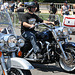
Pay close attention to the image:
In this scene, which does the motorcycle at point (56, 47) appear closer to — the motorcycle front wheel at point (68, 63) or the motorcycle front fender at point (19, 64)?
the motorcycle front wheel at point (68, 63)

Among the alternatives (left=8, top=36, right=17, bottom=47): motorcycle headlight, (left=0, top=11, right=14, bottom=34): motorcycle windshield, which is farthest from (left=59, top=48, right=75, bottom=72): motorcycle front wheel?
(left=8, top=36, right=17, bottom=47): motorcycle headlight

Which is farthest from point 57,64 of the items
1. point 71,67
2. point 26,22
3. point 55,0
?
point 55,0

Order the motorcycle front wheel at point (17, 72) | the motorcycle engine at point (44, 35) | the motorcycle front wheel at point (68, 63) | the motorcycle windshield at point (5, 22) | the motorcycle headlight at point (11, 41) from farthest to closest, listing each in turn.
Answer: the motorcycle engine at point (44, 35) < the motorcycle front wheel at point (68, 63) < the motorcycle windshield at point (5, 22) < the motorcycle front wheel at point (17, 72) < the motorcycle headlight at point (11, 41)

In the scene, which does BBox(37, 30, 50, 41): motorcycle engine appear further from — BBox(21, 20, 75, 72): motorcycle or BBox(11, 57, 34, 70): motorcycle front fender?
BBox(11, 57, 34, 70): motorcycle front fender

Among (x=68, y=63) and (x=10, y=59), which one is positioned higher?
(x=10, y=59)

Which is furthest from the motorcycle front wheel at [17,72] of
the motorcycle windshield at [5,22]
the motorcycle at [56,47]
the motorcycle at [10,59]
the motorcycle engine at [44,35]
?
the motorcycle engine at [44,35]

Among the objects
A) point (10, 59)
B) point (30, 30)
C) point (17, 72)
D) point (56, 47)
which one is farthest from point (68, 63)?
point (10, 59)

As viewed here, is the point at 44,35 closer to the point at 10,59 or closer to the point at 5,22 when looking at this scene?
the point at 5,22

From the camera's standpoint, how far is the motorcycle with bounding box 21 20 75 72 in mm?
5844

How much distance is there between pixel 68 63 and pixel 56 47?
Result: 50 cm

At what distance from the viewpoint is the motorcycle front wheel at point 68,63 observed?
5797mm

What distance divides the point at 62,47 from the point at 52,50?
0.88 ft

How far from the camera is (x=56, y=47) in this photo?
5.94m

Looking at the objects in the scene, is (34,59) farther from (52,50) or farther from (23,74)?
(23,74)
